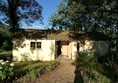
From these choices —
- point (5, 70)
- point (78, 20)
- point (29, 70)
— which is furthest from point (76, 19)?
point (5, 70)

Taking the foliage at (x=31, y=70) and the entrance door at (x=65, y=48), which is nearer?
the foliage at (x=31, y=70)

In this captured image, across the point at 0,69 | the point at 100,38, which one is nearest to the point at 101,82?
the point at 0,69

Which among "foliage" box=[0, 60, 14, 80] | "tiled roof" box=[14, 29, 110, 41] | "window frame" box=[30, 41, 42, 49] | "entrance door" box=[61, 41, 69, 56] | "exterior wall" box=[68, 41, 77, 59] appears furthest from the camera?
"entrance door" box=[61, 41, 69, 56]

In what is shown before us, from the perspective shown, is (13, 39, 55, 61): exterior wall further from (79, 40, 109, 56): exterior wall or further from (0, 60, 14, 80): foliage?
(0, 60, 14, 80): foliage

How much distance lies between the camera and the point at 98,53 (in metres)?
36.0

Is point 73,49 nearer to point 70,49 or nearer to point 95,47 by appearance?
point 70,49

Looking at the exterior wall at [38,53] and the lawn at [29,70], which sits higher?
the exterior wall at [38,53]

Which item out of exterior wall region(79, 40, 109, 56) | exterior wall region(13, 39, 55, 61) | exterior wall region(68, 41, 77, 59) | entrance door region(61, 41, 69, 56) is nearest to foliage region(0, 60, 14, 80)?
exterior wall region(13, 39, 55, 61)

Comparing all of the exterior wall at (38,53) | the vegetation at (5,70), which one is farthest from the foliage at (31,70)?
the exterior wall at (38,53)

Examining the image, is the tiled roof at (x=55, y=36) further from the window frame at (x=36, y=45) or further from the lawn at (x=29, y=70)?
the lawn at (x=29, y=70)

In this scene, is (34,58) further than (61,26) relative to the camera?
No

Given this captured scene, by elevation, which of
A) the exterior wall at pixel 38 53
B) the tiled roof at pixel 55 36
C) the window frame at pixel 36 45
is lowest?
the exterior wall at pixel 38 53

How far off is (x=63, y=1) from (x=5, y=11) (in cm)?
1442

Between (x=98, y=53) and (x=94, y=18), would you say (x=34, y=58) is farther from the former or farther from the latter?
(x=94, y=18)
